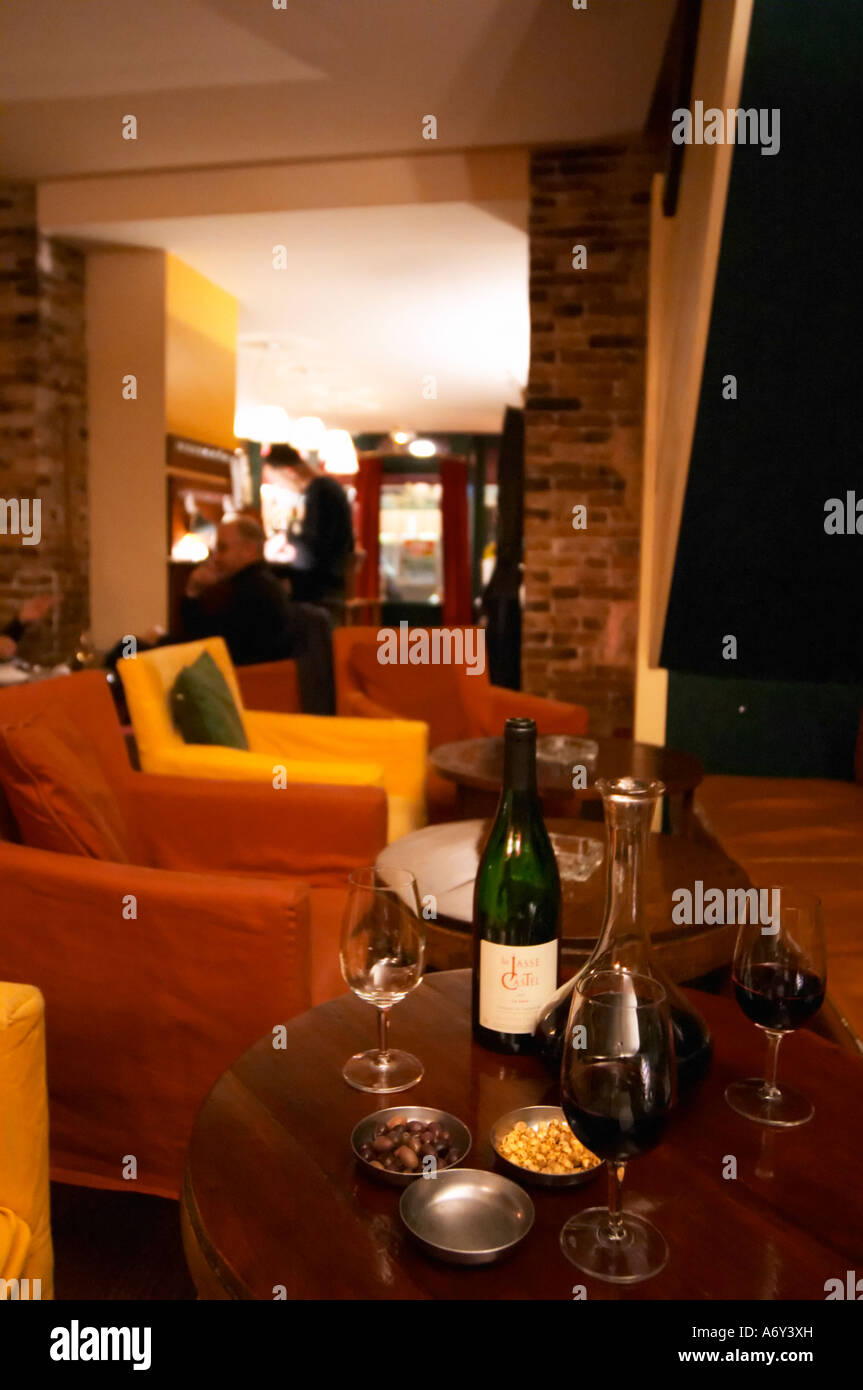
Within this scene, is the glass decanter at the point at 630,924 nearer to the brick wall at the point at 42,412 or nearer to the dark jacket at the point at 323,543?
the brick wall at the point at 42,412

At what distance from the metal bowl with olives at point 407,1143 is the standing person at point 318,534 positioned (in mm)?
5103

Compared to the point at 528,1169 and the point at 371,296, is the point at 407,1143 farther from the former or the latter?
the point at 371,296

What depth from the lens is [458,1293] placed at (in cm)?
70

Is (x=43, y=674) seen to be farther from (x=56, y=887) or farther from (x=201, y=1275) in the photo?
(x=201, y=1275)

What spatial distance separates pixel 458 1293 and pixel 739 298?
45.8 inches

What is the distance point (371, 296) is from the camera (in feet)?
19.6

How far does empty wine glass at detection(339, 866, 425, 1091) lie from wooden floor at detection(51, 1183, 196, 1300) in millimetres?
792

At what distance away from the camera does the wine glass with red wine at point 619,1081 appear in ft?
2.28

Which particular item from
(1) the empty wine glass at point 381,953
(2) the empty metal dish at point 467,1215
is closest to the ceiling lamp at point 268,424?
(1) the empty wine glass at point 381,953

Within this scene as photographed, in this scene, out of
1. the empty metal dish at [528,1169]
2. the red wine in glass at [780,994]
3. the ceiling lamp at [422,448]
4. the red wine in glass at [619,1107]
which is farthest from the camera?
the ceiling lamp at [422,448]

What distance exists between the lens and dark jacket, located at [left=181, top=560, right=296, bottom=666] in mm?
4043

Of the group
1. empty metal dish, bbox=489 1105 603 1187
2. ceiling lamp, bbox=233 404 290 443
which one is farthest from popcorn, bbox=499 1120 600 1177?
ceiling lamp, bbox=233 404 290 443
